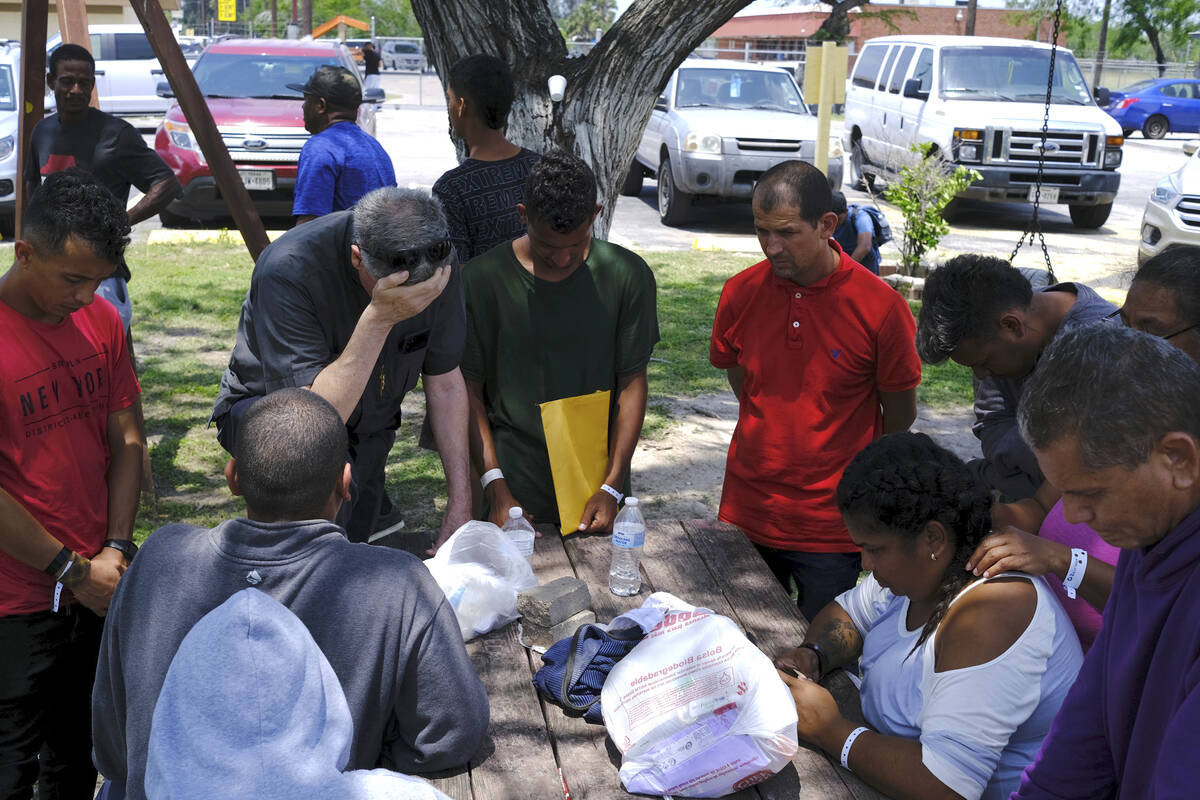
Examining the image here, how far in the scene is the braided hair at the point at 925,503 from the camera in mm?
2516

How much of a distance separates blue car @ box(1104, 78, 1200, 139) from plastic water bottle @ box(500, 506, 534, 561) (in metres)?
30.4

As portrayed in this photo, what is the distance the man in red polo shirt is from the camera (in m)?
3.55

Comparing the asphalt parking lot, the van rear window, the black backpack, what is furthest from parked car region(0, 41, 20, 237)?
the van rear window

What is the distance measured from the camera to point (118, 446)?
3.19 metres

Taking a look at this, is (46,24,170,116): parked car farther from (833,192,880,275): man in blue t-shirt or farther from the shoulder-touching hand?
the shoulder-touching hand

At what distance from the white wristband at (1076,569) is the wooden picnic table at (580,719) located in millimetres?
587

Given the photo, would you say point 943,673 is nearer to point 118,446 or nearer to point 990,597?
point 990,597

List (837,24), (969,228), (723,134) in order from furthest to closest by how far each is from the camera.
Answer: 1. (837,24)
2. (969,228)
3. (723,134)

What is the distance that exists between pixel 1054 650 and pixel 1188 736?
93 centimetres

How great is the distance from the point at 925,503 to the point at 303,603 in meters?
1.35

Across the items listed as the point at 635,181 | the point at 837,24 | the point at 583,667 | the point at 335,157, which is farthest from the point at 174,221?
the point at 837,24

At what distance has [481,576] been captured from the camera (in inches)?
116

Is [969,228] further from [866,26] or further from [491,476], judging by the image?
[866,26]

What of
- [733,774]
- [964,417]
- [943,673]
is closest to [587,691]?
[733,774]
